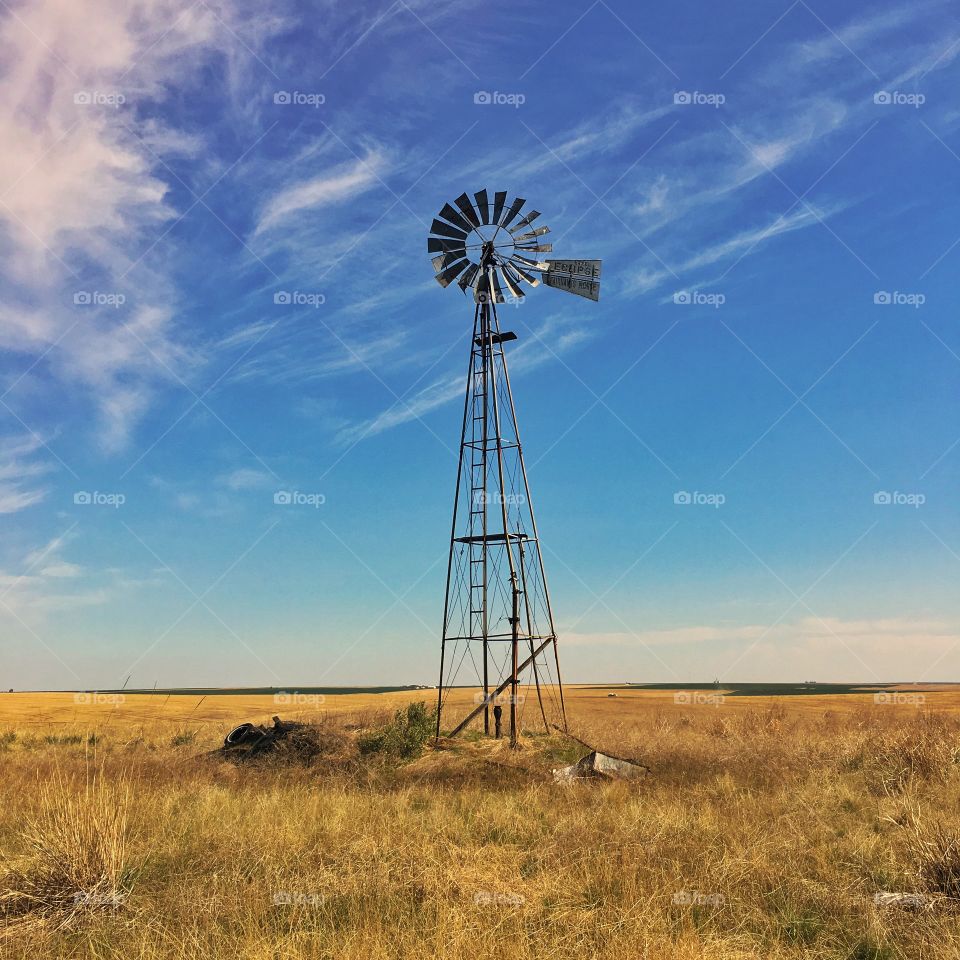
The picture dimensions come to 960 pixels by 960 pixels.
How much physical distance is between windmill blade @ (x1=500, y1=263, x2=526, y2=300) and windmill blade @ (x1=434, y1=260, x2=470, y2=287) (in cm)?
121

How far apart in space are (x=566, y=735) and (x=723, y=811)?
35.6 feet

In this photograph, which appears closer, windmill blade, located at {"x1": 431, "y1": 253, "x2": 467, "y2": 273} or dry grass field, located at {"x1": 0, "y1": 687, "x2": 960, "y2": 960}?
dry grass field, located at {"x1": 0, "y1": 687, "x2": 960, "y2": 960}
